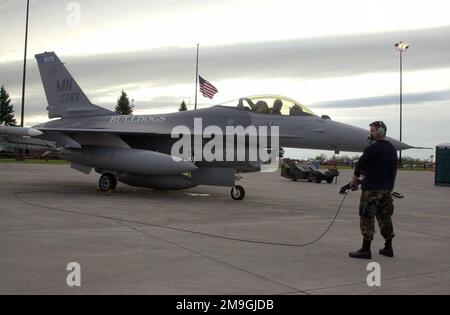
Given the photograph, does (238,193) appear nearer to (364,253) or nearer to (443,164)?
(364,253)

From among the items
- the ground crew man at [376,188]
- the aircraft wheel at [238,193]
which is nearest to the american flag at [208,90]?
the aircraft wheel at [238,193]

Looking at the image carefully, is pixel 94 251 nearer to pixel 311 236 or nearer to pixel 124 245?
pixel 124 245

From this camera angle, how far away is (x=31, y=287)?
164 inches

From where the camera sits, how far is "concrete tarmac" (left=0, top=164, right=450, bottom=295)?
4.46m

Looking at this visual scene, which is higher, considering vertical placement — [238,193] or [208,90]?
[208,90]

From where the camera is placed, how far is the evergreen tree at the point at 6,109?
69.9m

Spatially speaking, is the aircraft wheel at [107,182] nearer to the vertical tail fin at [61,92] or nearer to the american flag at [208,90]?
the vertical tail fin at [61,92]

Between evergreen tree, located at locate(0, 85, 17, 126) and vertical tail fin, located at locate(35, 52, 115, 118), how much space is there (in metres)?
58.2

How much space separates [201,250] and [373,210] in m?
2.34

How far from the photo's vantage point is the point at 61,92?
1709 cm

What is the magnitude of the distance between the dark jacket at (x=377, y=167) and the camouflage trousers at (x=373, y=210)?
0.09 meters

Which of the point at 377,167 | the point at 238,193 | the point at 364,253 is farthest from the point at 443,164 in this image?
the point at 364,253

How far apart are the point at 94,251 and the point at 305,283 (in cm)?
274

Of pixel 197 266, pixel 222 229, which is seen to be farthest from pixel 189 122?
pixel 197 266
